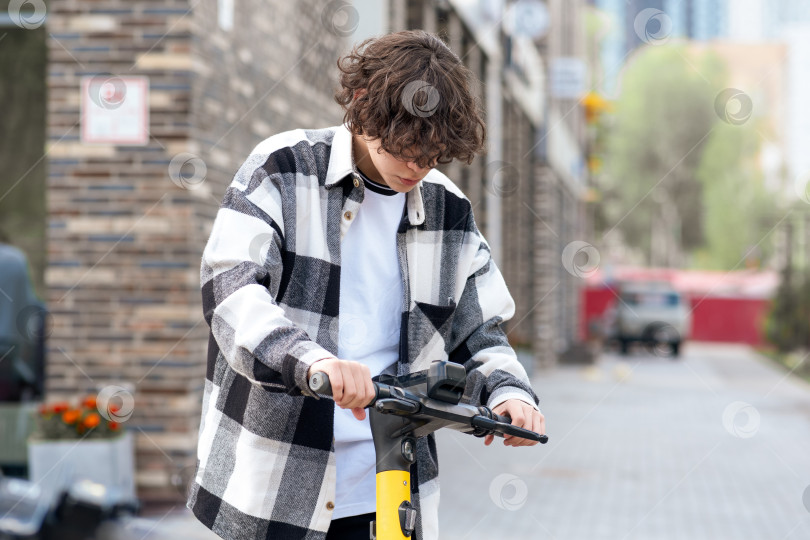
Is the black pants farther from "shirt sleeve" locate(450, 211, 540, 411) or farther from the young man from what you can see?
"shirt sleeve" locate(450, 211, 540, 411)

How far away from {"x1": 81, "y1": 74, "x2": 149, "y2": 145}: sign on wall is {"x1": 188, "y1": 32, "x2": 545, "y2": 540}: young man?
419cm

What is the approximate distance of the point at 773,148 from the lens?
57.1 m

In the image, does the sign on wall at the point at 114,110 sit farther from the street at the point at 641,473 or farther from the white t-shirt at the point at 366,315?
the white t-shirt at the point at 366,315

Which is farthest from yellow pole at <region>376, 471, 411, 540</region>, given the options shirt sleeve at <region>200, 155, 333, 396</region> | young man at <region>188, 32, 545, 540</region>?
shirt sleeve at <region>200, 155, 333, 396</region>

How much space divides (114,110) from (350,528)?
4.64 meters

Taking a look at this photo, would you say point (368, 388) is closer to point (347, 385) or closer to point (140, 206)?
point (347, 385)

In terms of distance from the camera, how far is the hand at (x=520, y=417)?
2.06 metres

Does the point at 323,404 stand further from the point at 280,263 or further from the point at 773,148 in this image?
the point at 773,148

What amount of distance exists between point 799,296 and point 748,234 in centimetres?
2384

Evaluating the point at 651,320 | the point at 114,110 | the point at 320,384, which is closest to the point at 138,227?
the point at 114,110

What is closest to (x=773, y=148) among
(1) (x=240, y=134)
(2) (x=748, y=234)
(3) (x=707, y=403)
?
(2) (x=748, y=234)

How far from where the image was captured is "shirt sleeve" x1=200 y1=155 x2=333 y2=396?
1.79 meters

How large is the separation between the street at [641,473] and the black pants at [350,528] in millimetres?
4198

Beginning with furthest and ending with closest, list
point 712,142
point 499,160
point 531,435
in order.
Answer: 1. point 712,142
2. point 499,160
3. point 531,435
